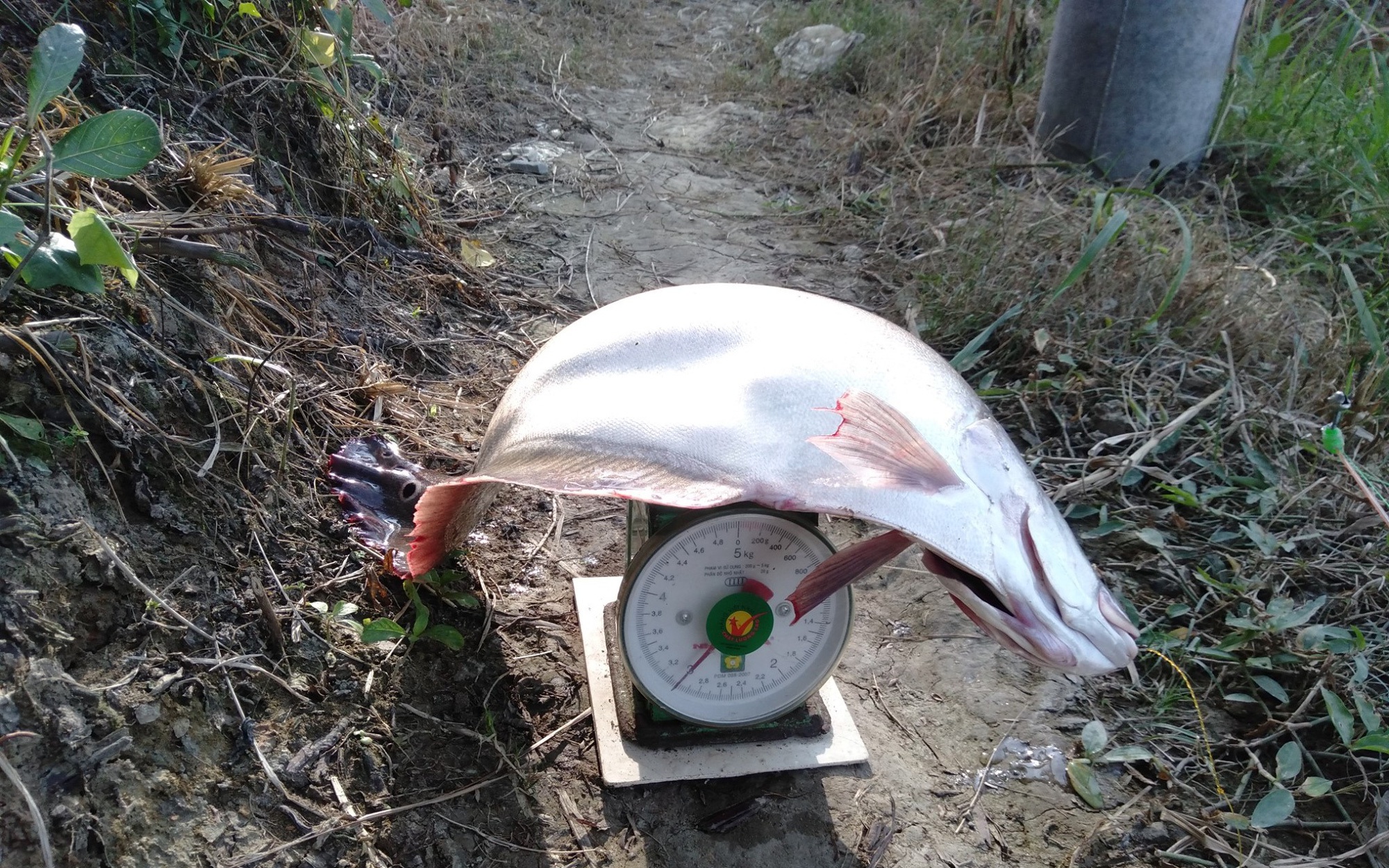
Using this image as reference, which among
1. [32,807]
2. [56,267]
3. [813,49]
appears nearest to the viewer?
[32,807]

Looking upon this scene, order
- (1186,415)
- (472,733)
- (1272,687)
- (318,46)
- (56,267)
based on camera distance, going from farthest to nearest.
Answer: (318,46) < (1186,415) < (1272,687) < (472,733) < (56,267)

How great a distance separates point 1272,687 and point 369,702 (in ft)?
6.16

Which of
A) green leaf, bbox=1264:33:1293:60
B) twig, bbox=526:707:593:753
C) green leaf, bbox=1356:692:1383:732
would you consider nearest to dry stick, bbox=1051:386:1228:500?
green leaf, bbox=1356:692:1383:732

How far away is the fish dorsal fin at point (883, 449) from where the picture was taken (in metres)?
1.24

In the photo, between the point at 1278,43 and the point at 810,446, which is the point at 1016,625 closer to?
the point at 810,446

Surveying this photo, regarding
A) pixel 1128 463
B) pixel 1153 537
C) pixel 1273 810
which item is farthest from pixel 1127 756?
pixel 1128 463

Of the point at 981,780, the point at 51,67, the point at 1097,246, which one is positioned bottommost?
the point at 981,780

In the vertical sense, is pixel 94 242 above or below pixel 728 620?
above

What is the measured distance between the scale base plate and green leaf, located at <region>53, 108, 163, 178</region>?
127cm

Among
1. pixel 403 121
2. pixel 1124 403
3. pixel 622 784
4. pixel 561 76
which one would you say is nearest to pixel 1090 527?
pixel 1124 403

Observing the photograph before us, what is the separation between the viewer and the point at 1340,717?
1721 millimetres

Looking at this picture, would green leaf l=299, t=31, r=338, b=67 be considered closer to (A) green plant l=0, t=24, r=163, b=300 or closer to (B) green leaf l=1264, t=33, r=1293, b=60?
(A) green plant l=0, t=24, r=163, b=300

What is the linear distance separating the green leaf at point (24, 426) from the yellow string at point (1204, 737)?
7.04ft

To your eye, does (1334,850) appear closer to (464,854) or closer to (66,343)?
(464,854)
